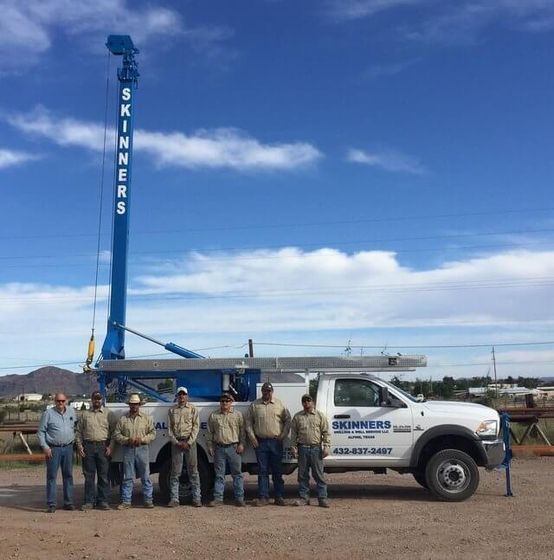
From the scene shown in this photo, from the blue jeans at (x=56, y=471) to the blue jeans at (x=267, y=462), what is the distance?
9.45 ft

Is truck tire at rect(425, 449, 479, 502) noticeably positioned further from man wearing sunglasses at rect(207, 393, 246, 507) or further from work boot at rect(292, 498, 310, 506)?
man wearing sunglasses at rect(207, 393, 246, 507)

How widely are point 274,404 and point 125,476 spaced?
250 cm

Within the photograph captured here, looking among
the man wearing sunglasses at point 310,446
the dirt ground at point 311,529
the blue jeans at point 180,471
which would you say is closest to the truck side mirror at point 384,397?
the man wearing sunglasses at point 310,446

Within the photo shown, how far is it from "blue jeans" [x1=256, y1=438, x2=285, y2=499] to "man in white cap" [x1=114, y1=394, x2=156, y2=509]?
1.66 meters

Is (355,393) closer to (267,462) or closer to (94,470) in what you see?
(267,462)

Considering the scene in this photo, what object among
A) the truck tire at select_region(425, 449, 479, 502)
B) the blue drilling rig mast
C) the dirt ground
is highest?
the blue drilling rig mast

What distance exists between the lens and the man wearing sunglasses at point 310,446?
11.4 m

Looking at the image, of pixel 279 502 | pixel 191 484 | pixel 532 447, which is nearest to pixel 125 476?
pixel 191 484

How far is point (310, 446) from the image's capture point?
449 inches

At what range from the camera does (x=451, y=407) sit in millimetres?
12102

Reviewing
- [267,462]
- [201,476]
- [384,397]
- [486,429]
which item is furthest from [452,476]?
[201,476]

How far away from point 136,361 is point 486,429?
19.4 ft

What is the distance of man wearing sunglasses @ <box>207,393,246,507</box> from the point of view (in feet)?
38.1

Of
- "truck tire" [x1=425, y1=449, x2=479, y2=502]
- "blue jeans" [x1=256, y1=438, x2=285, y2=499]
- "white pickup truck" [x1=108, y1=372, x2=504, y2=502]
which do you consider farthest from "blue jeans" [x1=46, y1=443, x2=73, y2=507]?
"truck tire" [x1=425, y1=449, x2=479, y2=502]
